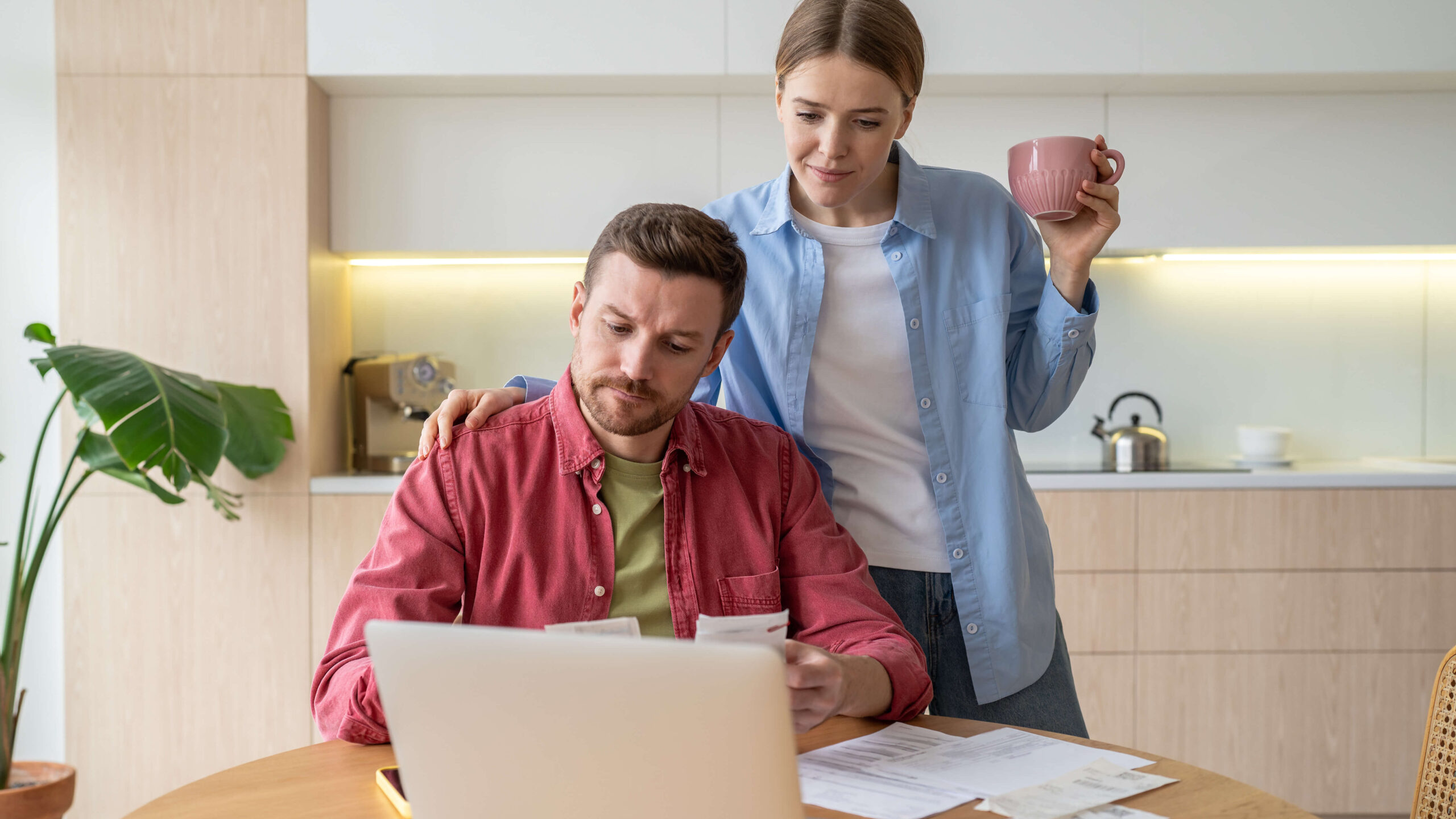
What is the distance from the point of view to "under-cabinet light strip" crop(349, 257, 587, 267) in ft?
11.5

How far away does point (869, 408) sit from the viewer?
1523mm

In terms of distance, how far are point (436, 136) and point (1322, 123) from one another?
272 cm

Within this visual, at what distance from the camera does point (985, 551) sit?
148cm

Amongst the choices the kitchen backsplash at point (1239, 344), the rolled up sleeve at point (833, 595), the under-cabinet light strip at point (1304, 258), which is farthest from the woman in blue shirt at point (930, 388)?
the under-cabinet light strip at point (1304, 258)

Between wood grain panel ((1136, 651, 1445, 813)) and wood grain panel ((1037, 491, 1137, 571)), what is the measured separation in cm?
30

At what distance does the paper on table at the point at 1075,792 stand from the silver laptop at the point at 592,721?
330 millimetres

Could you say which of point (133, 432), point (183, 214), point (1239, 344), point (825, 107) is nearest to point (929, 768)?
point (825, 107)

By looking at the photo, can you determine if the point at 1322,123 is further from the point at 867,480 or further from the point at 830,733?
the point at 830,733

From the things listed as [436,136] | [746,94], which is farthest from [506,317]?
[746,94]

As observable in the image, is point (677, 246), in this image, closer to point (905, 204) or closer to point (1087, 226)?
point (905, 204)

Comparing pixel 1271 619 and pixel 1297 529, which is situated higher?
pixel 1297 529

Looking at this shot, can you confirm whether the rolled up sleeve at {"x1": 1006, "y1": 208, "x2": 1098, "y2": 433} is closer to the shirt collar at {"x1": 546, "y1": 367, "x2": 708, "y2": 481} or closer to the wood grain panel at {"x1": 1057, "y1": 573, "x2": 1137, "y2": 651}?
the shirt collar at {"x1": 546, "y1": 367, "x2": 708, "y2": 481}

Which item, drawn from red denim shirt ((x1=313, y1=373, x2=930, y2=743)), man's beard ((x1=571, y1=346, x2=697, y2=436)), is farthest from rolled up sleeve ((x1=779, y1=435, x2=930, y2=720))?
man's beard ((x1=571, y1=346, x2=697, y2=436))

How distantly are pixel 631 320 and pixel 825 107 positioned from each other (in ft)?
1.20
